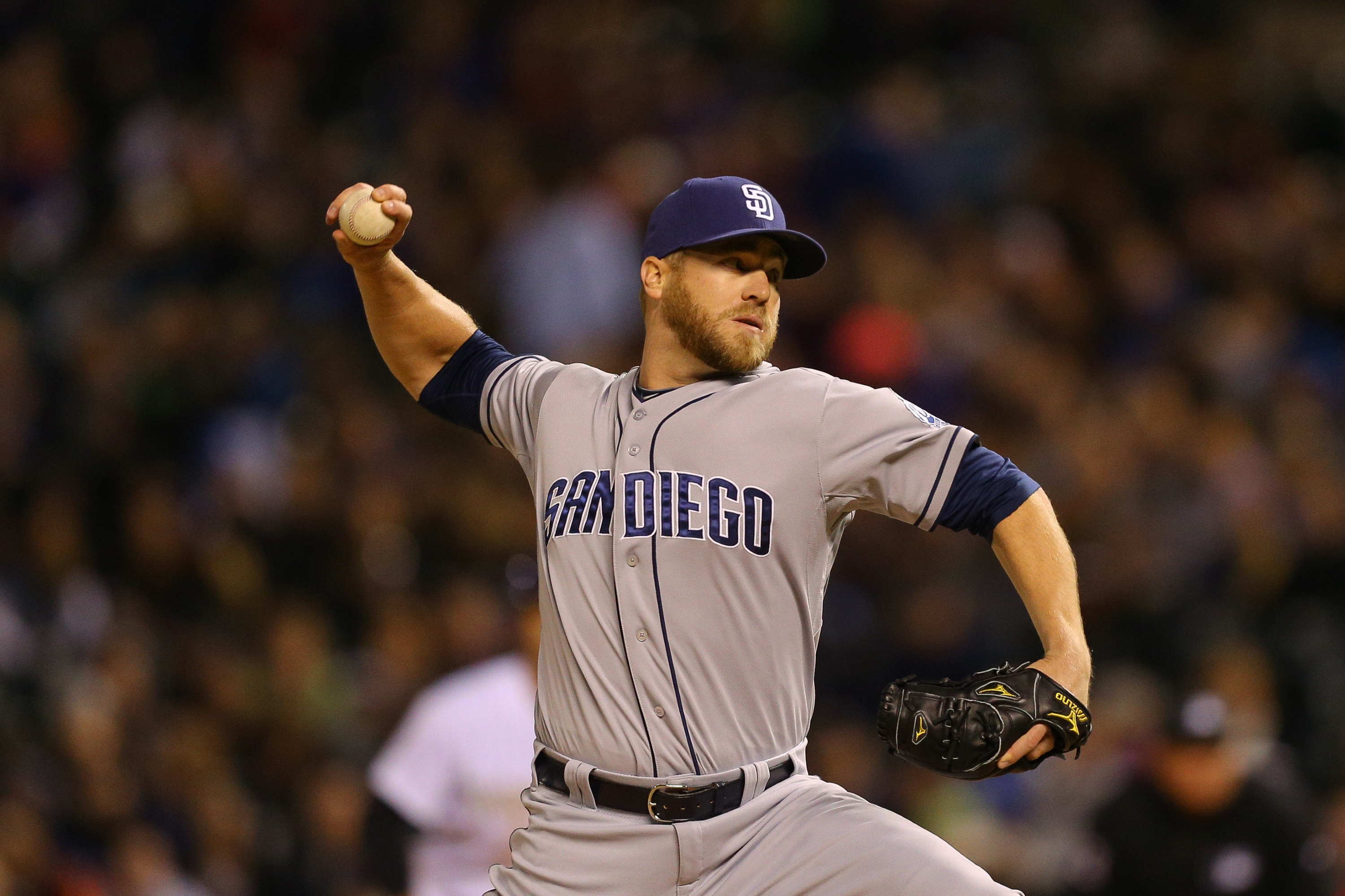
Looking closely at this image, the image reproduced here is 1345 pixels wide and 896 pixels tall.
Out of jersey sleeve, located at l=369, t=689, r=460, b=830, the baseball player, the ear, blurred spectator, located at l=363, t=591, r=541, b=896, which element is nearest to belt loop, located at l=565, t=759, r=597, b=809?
the baseball player

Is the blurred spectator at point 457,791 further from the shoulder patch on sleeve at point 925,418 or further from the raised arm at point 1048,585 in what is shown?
the raised arm at point 1048,585

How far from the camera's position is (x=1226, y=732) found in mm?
5672

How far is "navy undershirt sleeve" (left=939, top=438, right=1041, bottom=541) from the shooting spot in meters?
3.07

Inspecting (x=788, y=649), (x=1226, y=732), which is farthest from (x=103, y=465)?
(x=788, y=649)

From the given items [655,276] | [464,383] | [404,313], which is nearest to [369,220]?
[404,313]

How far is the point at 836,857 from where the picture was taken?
10.0 ft

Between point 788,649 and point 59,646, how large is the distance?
578 centimetres

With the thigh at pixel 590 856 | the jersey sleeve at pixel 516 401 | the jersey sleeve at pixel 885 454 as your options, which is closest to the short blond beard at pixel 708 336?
the jersey sleeve at pixel 885 454

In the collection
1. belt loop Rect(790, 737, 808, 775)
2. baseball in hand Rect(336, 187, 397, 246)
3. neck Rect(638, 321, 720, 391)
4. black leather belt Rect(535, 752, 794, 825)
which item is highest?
baseball in hand Rect(336, 187, 397, 246)

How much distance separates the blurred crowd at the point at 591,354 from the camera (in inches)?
273

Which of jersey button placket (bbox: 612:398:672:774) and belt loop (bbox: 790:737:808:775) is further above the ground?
jersey button placket (bbox: 612:398:672:774)

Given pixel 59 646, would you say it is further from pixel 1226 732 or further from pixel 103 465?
pixel 1226 732

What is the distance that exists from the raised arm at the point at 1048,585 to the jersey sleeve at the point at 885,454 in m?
0.15

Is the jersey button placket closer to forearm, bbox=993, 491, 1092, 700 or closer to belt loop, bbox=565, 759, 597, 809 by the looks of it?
belt loop, bbox=565, 759, 597, 809
